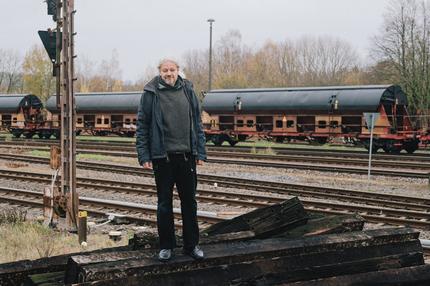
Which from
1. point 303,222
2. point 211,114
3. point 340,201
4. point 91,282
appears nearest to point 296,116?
point 211,114

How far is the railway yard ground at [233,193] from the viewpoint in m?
9.73

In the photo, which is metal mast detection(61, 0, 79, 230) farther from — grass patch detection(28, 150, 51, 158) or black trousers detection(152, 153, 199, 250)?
grass patch detection(28, 150, 51, 158)

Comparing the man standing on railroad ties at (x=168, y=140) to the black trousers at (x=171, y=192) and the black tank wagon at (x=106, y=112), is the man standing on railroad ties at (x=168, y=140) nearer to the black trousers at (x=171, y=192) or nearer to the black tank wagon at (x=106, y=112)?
the black trousers at (x=171, y=192)

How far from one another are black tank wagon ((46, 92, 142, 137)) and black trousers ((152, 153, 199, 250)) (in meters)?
32.4

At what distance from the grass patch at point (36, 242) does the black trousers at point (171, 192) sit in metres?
3.36

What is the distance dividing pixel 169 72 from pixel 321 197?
9706 millimetres

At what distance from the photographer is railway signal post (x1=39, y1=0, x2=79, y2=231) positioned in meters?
9.43

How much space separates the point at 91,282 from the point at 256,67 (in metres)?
70.9

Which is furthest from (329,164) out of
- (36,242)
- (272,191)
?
(36,242)

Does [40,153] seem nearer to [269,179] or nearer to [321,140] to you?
[269,179]

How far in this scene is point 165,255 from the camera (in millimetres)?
3727

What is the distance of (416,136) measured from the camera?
25578 millimetres

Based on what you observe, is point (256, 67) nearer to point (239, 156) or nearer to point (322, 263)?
point (239, 156)

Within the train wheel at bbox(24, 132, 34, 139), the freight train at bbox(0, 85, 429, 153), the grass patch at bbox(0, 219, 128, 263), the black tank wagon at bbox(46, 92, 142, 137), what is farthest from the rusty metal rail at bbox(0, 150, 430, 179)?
the train wheel at bbox(24, 132, 34, 139)
